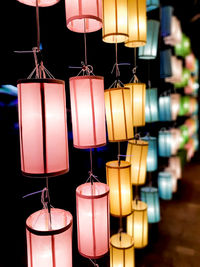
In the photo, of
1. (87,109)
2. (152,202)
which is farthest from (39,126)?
(152,202)

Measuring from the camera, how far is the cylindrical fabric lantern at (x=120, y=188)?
2.08 metres

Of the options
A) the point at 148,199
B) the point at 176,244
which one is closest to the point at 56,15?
the point at 148,199

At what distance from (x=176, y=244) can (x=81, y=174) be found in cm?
224

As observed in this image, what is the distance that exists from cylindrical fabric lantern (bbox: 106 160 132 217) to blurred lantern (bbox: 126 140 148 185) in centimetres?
43

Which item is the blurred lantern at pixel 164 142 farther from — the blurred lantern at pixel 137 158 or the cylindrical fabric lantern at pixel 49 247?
the cylindrical fabric lantern at pixel 49 247

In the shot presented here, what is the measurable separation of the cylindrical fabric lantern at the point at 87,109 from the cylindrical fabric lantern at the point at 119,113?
0.92 ft

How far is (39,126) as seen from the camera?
1.23 metres

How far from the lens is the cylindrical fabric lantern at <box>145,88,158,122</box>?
10.2ft

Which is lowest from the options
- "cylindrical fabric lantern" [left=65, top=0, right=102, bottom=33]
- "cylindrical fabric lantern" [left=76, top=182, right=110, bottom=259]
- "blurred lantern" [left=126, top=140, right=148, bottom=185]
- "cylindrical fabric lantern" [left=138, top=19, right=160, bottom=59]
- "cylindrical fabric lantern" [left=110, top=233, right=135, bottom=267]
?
"cylindrical fabric lantern" [left=110, top=233, right=135, bottom=267]

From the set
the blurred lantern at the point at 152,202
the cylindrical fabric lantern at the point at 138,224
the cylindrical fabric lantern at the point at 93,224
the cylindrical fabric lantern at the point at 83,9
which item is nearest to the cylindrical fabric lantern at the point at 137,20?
the cylindrical fabric lantern at the point at 83,9

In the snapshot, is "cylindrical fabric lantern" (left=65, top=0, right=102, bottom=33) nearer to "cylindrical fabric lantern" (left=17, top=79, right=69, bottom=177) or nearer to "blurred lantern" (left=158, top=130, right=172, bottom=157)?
"cylindrical fabric lantern" (left=17, top=79, right=69, bottom=177)

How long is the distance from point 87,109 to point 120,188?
2.90 ft

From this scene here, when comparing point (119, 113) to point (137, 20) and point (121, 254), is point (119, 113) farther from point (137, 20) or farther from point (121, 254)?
point (121, 254)

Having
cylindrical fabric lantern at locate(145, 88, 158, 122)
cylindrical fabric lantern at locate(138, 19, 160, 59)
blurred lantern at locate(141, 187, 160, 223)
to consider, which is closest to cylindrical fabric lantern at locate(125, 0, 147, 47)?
cylindrical fabric lantern at locate(138, 19, 160, 59)
